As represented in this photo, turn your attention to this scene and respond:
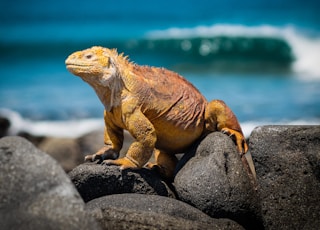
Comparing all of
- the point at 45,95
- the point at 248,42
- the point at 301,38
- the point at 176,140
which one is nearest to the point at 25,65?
the point at 45,95

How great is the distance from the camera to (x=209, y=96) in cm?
2053

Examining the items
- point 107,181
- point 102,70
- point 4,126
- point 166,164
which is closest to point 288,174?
point 166,164

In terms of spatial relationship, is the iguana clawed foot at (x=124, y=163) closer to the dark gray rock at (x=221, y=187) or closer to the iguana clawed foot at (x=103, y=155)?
the iguana clawed foot at (x=103, y=155)

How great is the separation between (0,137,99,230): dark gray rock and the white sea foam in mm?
20711

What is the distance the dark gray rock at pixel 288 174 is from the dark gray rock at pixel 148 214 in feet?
1.61

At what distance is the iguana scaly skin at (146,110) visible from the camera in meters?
6.84

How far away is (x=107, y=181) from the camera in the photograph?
22.7 ft

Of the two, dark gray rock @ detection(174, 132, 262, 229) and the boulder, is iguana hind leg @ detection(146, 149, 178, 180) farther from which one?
the boulder

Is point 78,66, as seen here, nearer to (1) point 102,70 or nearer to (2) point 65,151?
(1) point 102,70

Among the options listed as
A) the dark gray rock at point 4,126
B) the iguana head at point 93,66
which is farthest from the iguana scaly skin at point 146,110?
the dark gray rock at point 4,126

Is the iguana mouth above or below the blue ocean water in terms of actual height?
above

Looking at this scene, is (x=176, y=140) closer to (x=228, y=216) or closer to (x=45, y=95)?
(x=228, y=216)

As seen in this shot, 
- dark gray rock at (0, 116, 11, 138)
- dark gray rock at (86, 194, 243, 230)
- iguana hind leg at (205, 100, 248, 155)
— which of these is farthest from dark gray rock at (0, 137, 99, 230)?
dark gray rock at (0, 116, 11, 138)

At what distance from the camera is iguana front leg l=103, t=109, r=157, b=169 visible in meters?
6.82
